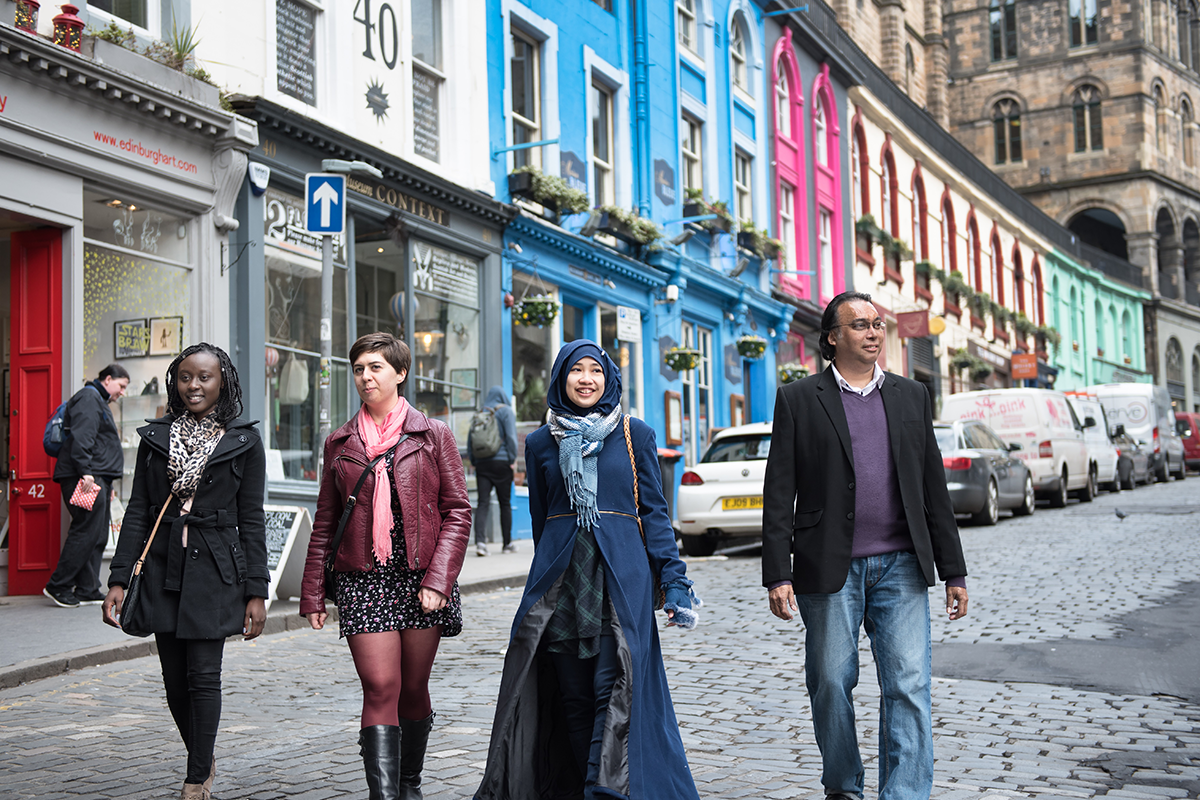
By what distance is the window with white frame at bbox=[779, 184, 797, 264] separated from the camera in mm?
30184

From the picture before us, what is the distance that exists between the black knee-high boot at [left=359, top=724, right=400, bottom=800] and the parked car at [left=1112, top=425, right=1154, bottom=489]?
26.9 meters

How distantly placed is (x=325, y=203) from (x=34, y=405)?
2.98 m

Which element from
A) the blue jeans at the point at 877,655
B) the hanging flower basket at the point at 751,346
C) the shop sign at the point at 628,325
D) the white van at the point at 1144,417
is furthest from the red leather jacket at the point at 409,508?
the white van at the point at 1144,417

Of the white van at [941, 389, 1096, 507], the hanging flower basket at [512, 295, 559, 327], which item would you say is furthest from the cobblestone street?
the white van at [941, 389, 1096, 507]

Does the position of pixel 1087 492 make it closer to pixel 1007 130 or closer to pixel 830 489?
pixel 830 489

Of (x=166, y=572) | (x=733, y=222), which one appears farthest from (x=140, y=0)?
(x=733, y=222)

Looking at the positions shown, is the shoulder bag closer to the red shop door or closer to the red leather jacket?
the red leather jacket

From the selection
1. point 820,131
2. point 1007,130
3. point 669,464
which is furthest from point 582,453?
point 1007,130

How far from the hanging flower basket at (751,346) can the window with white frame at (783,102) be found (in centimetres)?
663

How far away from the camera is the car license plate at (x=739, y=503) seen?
14.7m

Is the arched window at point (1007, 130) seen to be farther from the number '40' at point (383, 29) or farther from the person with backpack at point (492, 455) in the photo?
the person with backpack at point (492, 455)

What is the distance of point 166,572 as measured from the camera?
15.8ft

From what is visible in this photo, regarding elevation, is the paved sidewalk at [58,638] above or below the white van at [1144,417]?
below

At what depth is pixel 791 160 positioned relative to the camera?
30781 millimetres
